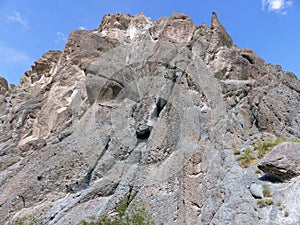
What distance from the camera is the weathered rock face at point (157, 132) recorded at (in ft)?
47.1

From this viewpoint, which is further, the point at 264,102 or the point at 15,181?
the point at 15,181

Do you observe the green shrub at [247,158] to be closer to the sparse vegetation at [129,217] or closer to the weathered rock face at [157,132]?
the weathered rock face at [157,132]

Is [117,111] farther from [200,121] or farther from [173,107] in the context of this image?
[200,121]

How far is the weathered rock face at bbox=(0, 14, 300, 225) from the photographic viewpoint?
14.4 meters

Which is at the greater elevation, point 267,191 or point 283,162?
point 283,162

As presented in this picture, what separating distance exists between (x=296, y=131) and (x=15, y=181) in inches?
739

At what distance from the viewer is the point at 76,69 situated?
30.0m

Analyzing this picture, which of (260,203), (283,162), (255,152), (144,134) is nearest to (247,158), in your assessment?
(255,152)

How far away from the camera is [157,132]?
61.5 ft

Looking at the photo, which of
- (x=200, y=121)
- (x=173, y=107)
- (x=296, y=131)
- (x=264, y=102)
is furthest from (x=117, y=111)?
(x=296, y=131)

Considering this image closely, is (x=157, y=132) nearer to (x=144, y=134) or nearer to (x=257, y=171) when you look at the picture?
(x=144, y=134)

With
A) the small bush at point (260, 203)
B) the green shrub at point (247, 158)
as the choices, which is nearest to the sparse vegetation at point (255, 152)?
the green shrub at point (247, 158)

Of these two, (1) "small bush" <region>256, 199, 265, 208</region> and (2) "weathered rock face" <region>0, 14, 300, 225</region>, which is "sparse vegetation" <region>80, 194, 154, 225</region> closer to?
(2) "weathered rock face" <region>0, 14, 300, 225</region>

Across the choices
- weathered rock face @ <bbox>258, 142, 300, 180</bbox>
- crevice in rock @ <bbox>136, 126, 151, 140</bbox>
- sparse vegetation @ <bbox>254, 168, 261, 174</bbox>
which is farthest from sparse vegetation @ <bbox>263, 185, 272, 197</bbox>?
crevice in rock @ <bbox>136, 126, 151, 140</bbox>
